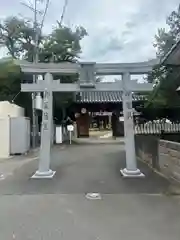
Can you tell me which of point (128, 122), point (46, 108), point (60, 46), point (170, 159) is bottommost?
point (170, 159)

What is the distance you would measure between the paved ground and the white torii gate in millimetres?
783

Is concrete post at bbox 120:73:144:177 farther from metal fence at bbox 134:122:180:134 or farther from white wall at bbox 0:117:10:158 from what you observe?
metal fence at bbox 134:122:180:134

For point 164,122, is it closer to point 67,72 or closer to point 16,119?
point 16,119

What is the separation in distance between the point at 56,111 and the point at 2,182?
21548 mm

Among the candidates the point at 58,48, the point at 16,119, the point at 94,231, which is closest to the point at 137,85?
the point at 94,231

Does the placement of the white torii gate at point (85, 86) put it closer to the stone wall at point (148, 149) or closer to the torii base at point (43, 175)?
the torii base at point (43, 175)

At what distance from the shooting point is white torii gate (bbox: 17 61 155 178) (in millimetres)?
12469

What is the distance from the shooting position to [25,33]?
3095cm

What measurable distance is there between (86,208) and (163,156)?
523cm

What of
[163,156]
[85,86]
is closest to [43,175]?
[85,86]

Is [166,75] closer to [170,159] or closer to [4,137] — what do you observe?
[170,159]

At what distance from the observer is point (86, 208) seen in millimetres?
7547

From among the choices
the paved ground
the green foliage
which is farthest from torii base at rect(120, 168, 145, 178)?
the green foliage

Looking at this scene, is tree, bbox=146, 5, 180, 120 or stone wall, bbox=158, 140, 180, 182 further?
tree, bbox=146, 5, 180, 120
